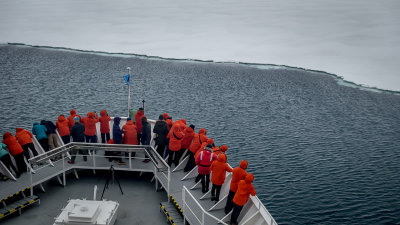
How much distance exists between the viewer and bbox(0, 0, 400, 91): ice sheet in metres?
60.4

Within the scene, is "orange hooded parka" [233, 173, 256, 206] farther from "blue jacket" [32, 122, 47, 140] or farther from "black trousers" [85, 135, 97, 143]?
"blue jacket" [32, 122, 47, 140]

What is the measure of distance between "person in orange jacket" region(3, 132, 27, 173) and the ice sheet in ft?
151

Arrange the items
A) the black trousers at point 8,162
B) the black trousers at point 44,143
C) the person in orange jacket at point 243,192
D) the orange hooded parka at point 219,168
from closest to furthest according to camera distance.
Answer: the person in orange jacket at point 243,192
the orange hooded parka at point 219,168
the black trousers at point 8,162
the black trousers at point 44,143

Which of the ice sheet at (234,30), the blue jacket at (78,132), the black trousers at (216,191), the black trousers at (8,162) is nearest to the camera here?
the black trousers at (216,191)

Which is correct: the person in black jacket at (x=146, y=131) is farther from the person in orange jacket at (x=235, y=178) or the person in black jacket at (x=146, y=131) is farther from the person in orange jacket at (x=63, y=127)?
the person in orange jacket at (x=235, y=178)

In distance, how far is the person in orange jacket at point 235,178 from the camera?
7594 mm

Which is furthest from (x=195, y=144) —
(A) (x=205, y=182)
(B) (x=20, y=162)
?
(B) (x=20, y=162)

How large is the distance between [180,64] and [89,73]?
1751 centimetres

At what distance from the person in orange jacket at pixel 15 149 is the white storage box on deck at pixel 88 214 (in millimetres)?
3041

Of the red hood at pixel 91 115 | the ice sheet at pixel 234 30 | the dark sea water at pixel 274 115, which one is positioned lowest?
the dark sea water at pixel 274 115

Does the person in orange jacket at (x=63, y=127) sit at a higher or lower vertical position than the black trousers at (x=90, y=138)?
higher

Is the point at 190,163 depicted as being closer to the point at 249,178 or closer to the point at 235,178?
the point at 235,178

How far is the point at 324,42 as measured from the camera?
2724 inches

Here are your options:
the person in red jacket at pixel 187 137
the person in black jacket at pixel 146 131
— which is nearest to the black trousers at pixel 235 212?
the person in red jacket at pixel 187 137
